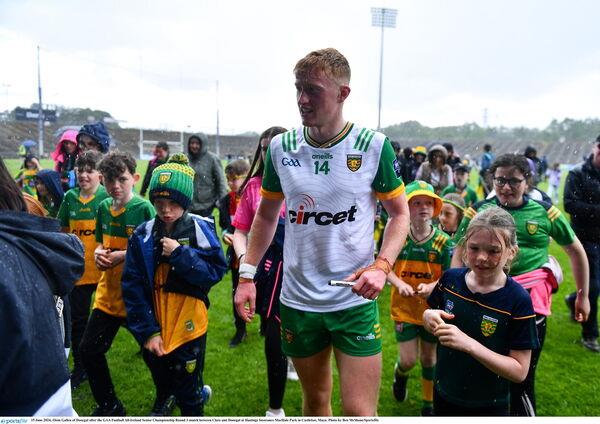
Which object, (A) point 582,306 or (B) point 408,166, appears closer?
(A) point 582,306

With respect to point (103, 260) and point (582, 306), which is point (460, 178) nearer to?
point (582, 306)

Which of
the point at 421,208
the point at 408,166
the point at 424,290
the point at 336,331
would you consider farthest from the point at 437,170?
the point at 336,331

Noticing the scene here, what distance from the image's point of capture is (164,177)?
9.75 ft

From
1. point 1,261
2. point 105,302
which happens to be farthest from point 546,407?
point 1,261

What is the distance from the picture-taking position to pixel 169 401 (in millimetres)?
3605

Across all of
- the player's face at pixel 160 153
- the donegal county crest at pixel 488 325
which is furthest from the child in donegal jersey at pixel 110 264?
the player's face at pixel 160 153

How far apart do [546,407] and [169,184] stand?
3.32 m

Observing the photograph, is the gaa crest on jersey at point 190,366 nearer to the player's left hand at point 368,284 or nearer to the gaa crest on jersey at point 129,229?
the gaa crest on jersey at point 129,229

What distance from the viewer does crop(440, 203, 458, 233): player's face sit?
4805mm

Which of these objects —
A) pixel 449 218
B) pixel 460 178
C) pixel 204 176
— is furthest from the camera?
pixel 460 178

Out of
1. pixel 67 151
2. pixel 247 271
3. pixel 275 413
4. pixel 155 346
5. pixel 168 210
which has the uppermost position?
pixel 67 151

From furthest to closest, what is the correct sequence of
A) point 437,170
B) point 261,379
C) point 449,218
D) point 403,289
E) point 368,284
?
point 437,170
point 449,218
point 261,379
point 403,289
point 368,284

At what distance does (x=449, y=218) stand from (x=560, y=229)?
1696 mm

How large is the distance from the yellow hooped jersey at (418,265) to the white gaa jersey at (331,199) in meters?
1.35
